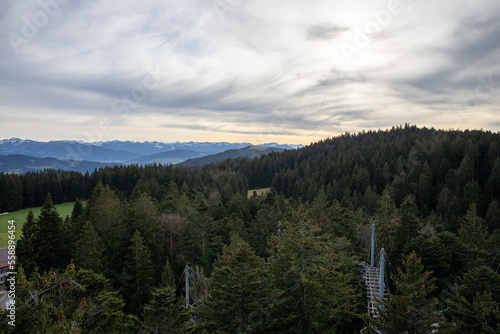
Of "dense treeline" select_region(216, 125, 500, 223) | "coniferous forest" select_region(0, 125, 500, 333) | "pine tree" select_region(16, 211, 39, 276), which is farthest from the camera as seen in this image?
"dense treeline" select_region(216, 125, 500, 223)

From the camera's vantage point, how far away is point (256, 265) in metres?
14.3

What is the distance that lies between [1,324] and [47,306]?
1110 mm

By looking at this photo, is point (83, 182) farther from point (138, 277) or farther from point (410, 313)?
point (410, 313)

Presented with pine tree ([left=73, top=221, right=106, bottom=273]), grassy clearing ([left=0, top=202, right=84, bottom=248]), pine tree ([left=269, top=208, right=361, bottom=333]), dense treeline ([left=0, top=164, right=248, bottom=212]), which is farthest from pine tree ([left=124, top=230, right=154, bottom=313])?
dense treeline ([left=0, top=164, right=248, bottom=212])

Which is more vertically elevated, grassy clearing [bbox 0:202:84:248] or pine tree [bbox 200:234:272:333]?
pine tree [bbox 200:234:272:333]

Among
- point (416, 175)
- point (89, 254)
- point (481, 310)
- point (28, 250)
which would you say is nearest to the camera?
point (481, 310)

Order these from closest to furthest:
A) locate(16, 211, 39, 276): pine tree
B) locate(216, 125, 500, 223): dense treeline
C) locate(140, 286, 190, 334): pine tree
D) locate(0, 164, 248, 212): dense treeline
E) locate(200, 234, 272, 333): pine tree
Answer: locate(140, 286, 190, 334): pine tree, locate(200, 234, 272, 333): pine tree, locate(16, 211, 39, 276): pine tree, locate(216, 125, 500, 223): dense treeline, locate(0, 164, 248, 212): dense treeline

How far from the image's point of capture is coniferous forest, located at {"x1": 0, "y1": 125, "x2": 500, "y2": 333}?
1078cm

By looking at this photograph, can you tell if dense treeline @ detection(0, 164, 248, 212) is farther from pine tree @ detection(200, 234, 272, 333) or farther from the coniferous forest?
pine tree @ detection(200, 234, 272, 333)

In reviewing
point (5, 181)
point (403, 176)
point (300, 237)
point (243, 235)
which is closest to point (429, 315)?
point (300, 237)

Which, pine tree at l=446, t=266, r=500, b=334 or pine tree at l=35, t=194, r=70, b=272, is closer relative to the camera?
pine tree at l=446, t=266, r=500, b=334

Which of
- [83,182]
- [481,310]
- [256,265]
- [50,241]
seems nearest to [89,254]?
[50,241]

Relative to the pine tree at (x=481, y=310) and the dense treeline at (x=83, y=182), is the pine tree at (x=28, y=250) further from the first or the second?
the dense treeline at (x=83, y=182)

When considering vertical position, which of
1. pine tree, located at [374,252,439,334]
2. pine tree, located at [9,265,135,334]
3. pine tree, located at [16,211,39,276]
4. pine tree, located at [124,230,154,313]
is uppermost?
pine tree, located at [9,265,135,334]
